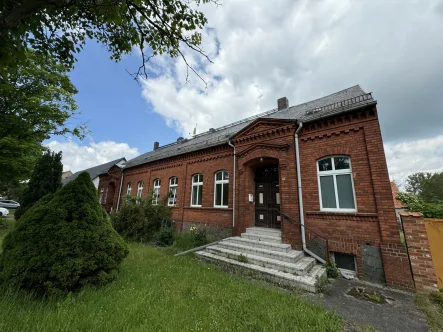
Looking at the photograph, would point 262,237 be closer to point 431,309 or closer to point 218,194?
point 218,194

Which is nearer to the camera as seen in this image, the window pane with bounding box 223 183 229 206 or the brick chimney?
the window pane with bounding box 223 183 229 206

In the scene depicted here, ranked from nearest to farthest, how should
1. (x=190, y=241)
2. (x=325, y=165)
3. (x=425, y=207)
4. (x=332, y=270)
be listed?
(x=332, y=270) → (x=425, y=207) → (x=325, y=165) → (x=190, y=241)

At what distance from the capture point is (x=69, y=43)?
3699 millimetres

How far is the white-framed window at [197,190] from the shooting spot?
439 inches

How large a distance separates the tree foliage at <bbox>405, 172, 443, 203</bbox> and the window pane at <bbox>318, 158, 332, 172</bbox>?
102 ft

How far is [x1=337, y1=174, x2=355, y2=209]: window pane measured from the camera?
6.24 m

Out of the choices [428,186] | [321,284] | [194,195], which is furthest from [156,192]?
[428,186]

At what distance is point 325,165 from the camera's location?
22.7ft

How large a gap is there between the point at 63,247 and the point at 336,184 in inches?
301

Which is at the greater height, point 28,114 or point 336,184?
point 28,114

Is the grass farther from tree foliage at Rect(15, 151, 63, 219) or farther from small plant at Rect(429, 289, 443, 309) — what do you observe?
tree foliage at Rect(15, 151, 63, 219)

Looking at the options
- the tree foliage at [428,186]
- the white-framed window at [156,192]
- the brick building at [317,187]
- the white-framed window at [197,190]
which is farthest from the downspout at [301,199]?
the tree foliage at [428,186]

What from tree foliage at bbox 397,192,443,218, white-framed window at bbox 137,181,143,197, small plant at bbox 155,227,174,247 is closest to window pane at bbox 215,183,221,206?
small plant at bbox 155,227,174,247

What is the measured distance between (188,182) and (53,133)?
376 inches
